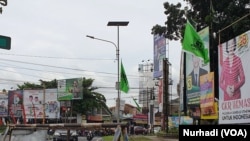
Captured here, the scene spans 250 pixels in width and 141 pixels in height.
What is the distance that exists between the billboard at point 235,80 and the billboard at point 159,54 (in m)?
37.6

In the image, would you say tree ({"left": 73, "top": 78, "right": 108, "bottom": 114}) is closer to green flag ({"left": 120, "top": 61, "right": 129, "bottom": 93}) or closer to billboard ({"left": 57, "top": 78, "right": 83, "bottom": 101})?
billboard ({"left": 57, "top": 78, "right": 83, "bottom": 101})

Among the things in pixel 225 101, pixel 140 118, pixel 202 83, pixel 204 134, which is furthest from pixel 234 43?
pixel 140 118

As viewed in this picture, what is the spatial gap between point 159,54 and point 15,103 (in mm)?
28478

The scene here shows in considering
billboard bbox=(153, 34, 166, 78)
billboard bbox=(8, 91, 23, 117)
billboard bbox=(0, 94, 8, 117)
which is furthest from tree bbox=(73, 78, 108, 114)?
billboard bbox=(153, 34, 166, 78)

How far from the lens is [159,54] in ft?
189

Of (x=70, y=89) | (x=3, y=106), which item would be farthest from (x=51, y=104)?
(x=3, y=106)

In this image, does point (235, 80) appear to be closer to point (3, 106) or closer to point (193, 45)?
point (193, 45)

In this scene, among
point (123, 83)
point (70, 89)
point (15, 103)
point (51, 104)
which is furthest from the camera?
point (15, 103)

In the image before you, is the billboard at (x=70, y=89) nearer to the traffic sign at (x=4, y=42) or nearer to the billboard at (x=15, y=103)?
the billboard at (x=15, y=103)

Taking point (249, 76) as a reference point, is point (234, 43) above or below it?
above

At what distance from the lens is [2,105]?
252 feet

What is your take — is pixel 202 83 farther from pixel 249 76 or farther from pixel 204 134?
pixel 204 134

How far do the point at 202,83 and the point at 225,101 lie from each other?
6.93m

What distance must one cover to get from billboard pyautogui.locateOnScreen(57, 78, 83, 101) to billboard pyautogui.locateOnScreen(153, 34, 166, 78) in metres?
15.9
